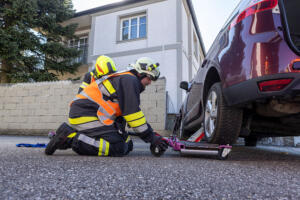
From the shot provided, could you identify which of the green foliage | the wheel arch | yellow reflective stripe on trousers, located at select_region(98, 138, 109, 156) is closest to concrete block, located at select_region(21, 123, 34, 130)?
the green foliage

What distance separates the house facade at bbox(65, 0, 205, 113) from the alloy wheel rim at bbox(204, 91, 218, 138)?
720cm

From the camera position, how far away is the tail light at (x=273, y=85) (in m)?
1.49

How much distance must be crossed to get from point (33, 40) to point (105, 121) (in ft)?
32.2

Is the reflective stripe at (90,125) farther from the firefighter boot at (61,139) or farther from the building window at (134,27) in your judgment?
the building window at (134,27)

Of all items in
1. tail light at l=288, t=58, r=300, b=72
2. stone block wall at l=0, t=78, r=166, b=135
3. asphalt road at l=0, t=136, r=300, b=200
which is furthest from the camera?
stone block wall at l=0, t=78, r=166, b=135

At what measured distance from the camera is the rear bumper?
147cm

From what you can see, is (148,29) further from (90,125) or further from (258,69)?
(258,69)

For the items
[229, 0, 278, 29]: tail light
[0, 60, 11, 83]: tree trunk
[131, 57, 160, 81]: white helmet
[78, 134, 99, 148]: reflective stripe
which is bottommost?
[78, 134, 99, 148]: reflective stripe

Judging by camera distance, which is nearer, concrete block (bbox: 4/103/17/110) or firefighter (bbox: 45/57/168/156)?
firefighter (bbox: 45/57/168/156)

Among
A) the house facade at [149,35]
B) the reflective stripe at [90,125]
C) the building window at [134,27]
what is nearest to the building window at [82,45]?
the house facade at [149,35]

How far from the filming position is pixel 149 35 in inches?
428

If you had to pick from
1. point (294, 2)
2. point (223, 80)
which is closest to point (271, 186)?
point (223, 80)

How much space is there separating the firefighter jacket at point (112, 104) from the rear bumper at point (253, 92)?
0.81 meters

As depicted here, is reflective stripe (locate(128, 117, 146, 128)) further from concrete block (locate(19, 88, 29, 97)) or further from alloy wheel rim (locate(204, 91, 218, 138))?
concrete block (locate(19, 88, 29, 97))
